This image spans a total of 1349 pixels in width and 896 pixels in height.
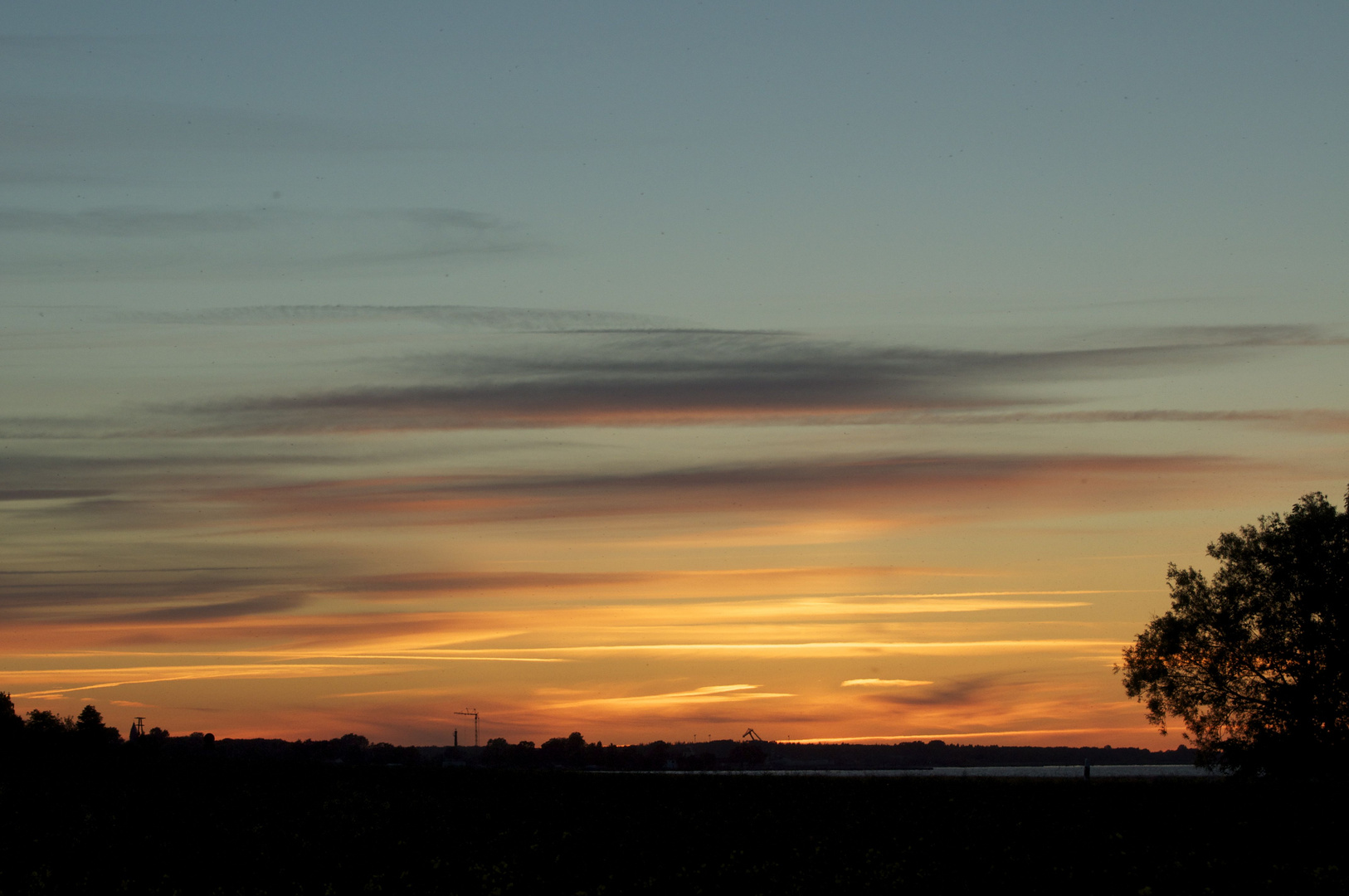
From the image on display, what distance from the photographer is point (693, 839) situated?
47094 millimetres

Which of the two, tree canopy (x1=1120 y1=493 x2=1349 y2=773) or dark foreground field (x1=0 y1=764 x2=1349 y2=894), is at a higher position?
tree canopy (x1=1120 y1=493 x2=1349 y2=773)

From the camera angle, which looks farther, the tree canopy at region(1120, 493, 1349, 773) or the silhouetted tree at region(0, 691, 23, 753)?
the silhouetted tree at region(0, 691, 23, 753)

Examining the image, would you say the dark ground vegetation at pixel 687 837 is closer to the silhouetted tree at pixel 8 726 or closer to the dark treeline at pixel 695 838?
the dark treeline at pixel 695 838

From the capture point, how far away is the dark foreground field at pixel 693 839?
3838 centimetres

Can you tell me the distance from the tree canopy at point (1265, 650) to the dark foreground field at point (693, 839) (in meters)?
4.99

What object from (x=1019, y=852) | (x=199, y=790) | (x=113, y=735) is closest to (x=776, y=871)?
(x=1019, y=852)

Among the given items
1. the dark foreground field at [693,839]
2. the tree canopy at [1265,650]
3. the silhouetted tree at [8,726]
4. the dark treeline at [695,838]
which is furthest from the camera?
the silhouetted tree at [8,726]

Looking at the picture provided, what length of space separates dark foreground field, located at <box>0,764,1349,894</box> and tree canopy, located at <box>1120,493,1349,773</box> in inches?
197

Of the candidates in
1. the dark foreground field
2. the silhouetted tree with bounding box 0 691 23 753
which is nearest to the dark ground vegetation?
the dark foreground field

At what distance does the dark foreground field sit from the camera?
126 ft

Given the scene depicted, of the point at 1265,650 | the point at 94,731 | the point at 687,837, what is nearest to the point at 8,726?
the point at 94,731

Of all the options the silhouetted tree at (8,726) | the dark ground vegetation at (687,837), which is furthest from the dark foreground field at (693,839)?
the silhouetted tree at (8,726)

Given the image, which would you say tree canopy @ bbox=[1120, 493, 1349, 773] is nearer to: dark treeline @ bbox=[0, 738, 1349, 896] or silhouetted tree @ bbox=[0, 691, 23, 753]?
dark treeline @ bbox=[0, 738, 1349, 896]

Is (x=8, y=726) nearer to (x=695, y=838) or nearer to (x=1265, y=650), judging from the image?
(x=695, y=838)
